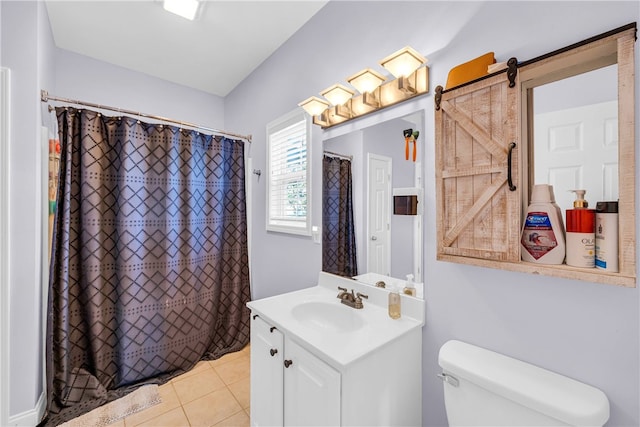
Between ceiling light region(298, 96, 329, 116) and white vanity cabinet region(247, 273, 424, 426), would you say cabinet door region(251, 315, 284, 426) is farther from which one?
ceiling light region(298, 96, 329, 116)

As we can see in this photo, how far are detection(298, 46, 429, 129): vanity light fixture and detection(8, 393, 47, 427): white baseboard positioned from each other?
7.84 feet

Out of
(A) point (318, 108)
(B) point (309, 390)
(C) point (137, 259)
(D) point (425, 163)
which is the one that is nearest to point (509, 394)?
(B) point (309, 390)

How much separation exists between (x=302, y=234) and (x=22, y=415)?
74.8 inches

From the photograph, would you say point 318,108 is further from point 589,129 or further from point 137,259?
point 137,259

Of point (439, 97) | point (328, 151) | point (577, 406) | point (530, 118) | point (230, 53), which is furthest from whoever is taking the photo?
point (230, 53)

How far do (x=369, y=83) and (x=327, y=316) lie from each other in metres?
1.24

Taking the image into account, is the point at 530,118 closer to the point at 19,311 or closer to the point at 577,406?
the point at 577,406

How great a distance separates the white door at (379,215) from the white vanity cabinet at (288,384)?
1.93ft

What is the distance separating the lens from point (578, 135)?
85 centimetres

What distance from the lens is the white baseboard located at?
1.51 metres

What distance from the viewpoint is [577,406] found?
745mm

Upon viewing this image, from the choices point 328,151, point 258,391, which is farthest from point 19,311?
point 328,151

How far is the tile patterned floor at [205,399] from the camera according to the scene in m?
1.64

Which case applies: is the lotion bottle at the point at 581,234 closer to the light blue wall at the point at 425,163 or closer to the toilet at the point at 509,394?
the light blue wall at the point at 425,163
